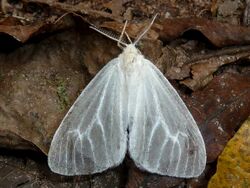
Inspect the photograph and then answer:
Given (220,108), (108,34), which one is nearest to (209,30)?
(220,108)

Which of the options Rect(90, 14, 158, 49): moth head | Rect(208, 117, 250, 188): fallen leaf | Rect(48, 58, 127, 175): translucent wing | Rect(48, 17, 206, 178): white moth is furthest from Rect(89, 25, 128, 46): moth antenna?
Rect(208, 117, 250, 188): fallen leaf

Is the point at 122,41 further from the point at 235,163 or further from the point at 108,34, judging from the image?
the point at 235,163

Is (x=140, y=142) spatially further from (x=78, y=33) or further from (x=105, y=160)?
(x=78, y=33)

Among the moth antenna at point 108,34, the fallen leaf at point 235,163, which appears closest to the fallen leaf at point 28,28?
the moth antenna at point 108,34

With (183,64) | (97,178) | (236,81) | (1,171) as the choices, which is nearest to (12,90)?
(1,171)

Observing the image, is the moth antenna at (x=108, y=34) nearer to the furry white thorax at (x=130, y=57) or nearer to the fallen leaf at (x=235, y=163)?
the furry white thorax at (x=130, y=57)
